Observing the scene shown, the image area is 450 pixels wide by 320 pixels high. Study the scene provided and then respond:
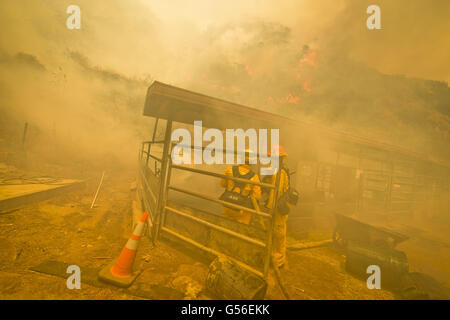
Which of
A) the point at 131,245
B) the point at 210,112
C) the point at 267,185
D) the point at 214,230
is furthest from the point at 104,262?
the point at 210,112

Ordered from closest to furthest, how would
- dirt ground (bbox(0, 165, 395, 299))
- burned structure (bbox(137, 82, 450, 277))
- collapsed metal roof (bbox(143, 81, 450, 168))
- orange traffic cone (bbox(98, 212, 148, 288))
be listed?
dirt ground (bbox(0, 165, 395, 299)) < orange traffic cone (bbox(98, 212, 148, 288)) < burned structure (bbox(137, 82, 450, 277)) < collapsed metal roof (bbox(143, 81, 450, 168))

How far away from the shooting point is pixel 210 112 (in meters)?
4.43

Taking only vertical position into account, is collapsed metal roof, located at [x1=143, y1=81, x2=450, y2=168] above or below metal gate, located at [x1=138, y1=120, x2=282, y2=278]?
above

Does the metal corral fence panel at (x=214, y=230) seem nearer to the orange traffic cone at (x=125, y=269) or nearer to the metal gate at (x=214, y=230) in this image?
the metal gate at (x=214, y=230)

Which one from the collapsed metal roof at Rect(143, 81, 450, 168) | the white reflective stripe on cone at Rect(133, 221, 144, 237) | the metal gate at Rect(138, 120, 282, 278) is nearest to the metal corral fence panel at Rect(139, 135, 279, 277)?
the metal gate at Rect(138, 120, 282, 278)

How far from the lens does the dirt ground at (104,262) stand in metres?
2.26

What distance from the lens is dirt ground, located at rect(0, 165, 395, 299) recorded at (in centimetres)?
226

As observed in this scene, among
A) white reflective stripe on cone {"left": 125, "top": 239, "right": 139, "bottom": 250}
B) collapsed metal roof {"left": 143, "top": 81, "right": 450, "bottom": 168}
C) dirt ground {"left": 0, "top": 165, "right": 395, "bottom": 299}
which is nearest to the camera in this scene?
dirt ground {"left": 0, "top": 165, "right": 395, "bottom": 299}

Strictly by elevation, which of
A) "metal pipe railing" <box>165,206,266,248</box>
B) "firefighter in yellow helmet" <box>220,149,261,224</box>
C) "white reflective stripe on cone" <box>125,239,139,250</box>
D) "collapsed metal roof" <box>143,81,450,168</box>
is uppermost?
"collapsed metal roof" <box>143,81,450,168</box>

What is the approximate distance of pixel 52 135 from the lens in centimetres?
1800

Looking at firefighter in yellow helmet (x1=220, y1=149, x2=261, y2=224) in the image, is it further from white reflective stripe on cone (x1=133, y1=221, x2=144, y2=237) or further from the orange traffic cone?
the orange traffic cone

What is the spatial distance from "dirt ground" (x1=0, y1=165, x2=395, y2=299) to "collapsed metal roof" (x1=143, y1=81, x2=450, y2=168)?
2.74m
